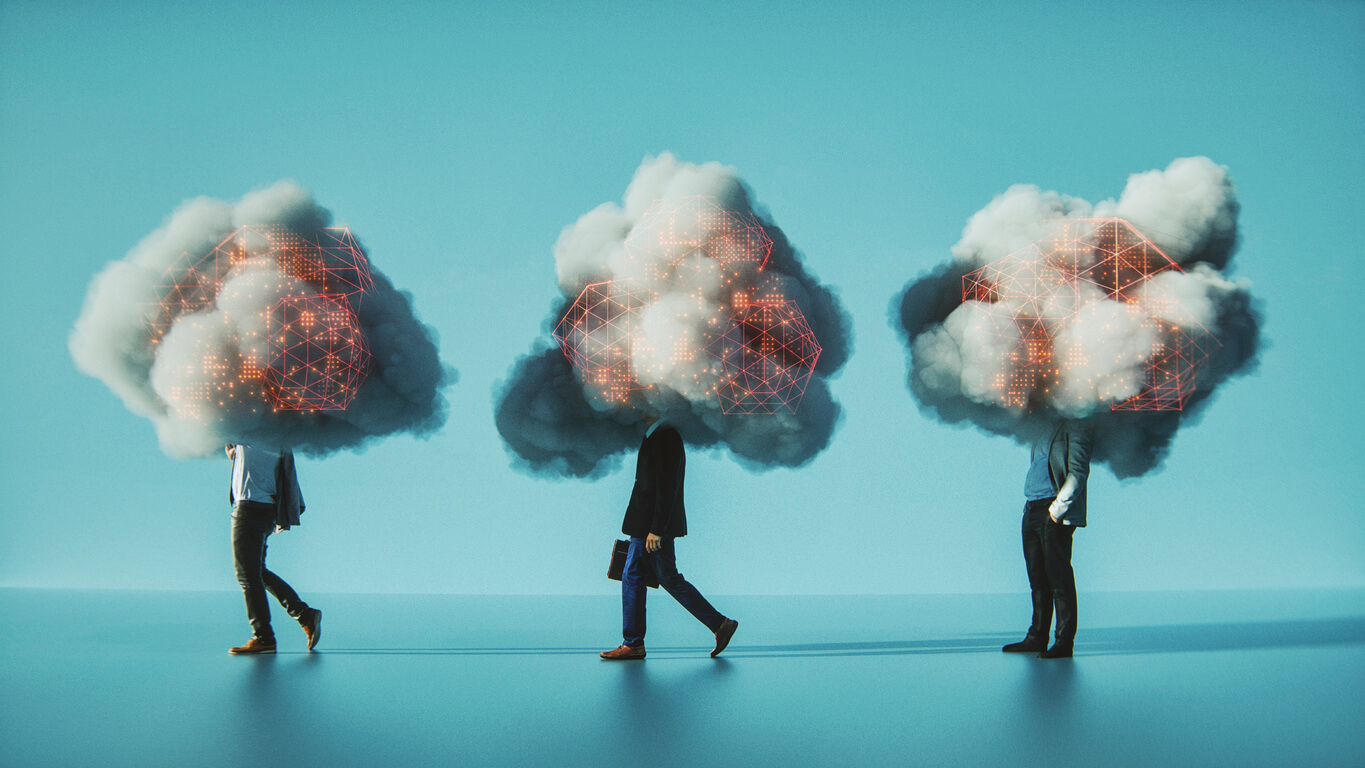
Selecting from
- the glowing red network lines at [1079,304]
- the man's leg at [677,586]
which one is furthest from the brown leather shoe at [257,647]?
the glowing red network lines at [1079,304]

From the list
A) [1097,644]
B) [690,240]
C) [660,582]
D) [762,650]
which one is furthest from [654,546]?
[1097,644]

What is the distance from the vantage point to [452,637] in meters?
6.96

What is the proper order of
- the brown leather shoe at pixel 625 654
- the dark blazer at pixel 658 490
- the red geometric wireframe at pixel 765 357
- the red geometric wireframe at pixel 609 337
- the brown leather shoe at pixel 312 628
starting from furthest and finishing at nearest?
the red geometric wireframe at pixel 609 337 → the red geometric wireframe at pixel 765 357 → the brown leather shoe at pixel 312 628 → the dark blazer at pixel 658 490 → the brown leather shoe at pixel 625 654

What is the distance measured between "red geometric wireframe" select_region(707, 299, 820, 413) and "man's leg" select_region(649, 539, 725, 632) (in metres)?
1.10

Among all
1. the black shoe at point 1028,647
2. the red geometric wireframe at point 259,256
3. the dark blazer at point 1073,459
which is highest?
the red geometric wireframe at point 259,256

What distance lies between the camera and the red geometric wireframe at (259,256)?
5.79 meters

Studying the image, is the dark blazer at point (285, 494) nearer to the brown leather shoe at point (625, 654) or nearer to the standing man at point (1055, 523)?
the brown leather shoe at point (625, 654)

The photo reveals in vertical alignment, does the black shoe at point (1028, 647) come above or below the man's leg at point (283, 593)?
below

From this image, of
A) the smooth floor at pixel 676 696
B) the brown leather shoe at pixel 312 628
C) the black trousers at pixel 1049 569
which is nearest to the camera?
the smooth floor at pixel 676 696

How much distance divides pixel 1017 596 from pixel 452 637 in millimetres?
7878

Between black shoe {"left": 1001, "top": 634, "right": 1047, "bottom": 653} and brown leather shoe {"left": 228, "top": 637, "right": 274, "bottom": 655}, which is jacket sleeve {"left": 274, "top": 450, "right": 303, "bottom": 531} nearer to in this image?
brown leather shoe {"left": 228, "top": 637, "right": 274, "bottom": 655}

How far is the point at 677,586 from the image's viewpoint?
229 inches

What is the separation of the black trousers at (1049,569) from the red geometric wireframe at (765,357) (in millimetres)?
1828

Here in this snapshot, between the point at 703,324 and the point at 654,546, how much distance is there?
1.50 meters
